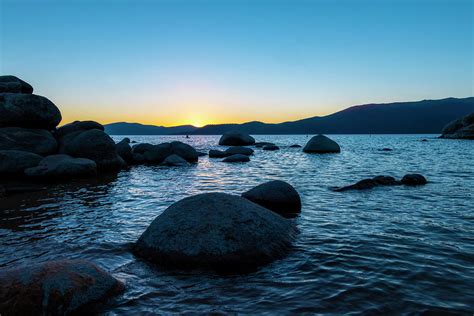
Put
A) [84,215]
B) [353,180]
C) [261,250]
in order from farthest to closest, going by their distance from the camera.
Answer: [353,180] < [84,215] < [261,250]

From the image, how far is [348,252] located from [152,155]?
2836 centimetres

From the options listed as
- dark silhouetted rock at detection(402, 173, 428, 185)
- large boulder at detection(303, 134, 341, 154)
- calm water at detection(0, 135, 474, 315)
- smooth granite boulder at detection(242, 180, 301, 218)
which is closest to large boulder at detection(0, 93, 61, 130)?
calm water at detection(0, 135, 474, 315)

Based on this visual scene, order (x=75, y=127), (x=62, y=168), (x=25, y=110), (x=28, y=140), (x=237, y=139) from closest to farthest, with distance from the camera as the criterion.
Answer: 1. (x=62, y=168)
2. (x=28, y=140)
3. (x=25, y=110)
4. (x=75, y=127)
5. (x=237, y=139)

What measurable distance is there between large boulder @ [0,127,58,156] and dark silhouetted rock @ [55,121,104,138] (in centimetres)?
168

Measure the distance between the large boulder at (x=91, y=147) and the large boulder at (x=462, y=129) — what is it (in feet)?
298

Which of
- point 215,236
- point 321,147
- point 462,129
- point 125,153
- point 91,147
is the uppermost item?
point 462,129

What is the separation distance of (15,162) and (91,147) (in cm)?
517

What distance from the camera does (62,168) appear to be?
20156mm

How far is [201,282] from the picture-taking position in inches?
239

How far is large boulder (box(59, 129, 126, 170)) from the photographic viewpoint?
Result: 78.9ft

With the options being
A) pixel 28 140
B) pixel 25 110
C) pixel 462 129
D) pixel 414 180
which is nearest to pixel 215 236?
pixel 414 180

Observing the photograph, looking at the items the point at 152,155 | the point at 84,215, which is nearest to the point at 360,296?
the point at 84,215

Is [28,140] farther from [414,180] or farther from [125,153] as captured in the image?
[414,180]

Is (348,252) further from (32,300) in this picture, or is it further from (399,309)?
(32,300)
